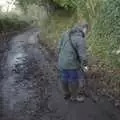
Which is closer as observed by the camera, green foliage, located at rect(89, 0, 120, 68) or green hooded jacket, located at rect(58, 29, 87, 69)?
green hooded jacket, located at rect(58, 29, 87, 69)

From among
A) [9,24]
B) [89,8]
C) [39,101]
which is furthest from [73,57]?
[9,24]

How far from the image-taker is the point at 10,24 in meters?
46.3

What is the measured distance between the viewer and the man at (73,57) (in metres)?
9.05

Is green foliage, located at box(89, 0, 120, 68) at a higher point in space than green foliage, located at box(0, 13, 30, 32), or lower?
lower

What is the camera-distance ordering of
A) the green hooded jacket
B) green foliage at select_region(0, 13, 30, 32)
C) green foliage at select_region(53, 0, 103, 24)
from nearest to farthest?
the green hooded jacket → green foliage at select_region(53, 0, 103, 24) → green foliage at select_region(0, 13, 30, 32)

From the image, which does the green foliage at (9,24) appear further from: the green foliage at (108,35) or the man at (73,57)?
the man at (73,57)

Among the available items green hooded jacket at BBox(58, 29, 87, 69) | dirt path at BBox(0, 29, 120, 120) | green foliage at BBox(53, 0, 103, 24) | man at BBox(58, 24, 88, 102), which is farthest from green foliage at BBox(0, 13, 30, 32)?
green hooded jacket at BBox(58, 29, 87, 69)

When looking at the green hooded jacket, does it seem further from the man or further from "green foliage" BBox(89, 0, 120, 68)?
Result: "green foliage" BBox(89, 0, 120, 68)

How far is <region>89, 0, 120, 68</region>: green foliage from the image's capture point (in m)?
11.7

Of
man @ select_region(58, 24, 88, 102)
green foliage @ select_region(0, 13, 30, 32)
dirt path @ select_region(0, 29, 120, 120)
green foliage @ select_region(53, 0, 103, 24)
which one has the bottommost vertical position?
dirt path @ select_region(0, 29, 120, 120)

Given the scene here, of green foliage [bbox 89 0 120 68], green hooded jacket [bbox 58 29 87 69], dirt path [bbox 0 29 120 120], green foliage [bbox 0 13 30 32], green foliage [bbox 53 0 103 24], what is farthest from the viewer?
green foliage [bbox 0 13 30 32]

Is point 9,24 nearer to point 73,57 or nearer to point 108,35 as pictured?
point 108,35

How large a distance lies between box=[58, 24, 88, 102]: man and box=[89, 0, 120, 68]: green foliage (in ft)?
7.35

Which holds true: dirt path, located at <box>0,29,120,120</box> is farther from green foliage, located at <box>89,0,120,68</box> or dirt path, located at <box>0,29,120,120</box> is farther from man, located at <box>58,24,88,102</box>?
green foliage, located at <box>89,0,120,68</box>
